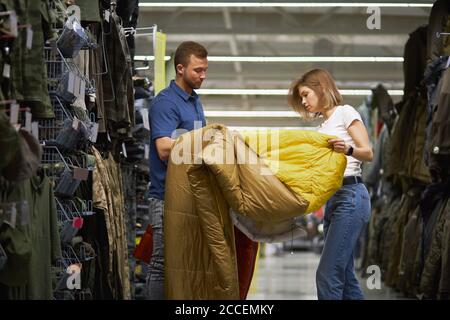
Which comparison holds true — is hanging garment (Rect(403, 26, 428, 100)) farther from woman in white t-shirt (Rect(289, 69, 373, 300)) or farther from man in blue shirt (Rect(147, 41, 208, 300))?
man in blue shirt (Rect(147, 41, 208, 300))

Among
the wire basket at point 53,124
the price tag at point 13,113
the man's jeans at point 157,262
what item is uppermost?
the price tag at point 13,113

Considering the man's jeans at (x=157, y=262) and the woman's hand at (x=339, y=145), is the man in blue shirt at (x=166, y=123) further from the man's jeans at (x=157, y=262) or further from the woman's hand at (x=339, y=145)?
the woman's hand at (x=339, y=145)

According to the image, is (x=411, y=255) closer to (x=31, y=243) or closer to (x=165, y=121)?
(x=165, y=121)

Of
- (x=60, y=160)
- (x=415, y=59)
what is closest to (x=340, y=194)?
(x=60, y=160)

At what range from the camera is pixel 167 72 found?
7.60 m

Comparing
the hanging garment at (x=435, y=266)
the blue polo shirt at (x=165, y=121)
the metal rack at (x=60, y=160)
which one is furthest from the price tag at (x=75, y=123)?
the hanging garment at (x=435, y=266)

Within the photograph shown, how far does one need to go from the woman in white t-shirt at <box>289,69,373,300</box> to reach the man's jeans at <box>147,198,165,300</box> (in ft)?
2.88

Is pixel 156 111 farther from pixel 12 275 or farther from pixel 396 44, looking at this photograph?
pixel 396 44

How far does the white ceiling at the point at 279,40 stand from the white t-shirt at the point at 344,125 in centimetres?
436

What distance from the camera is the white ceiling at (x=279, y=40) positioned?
12.4 meters

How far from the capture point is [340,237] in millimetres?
4965

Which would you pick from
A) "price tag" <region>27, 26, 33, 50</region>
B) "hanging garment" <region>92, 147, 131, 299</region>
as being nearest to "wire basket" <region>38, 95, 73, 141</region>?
"hanging garment" <region>92, 147, 131, 299</region>
